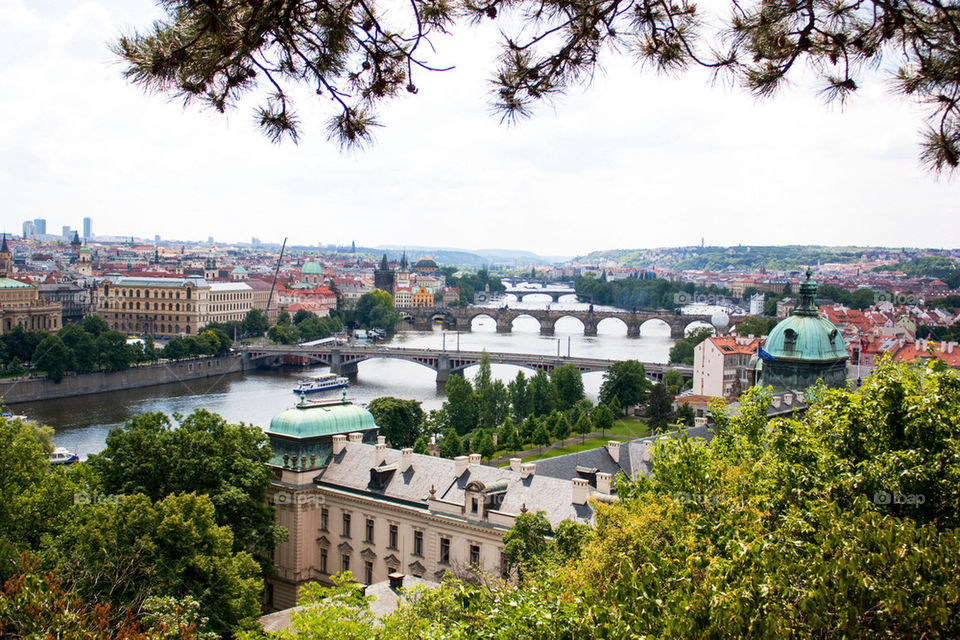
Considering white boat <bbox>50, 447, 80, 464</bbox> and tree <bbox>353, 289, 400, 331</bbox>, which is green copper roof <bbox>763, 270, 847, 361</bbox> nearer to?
white boat <bbox>50, 447, 80, 464</bbox>

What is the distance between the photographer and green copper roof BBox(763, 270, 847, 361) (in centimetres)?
2905

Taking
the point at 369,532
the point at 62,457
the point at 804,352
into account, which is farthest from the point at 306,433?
the point at 804,352

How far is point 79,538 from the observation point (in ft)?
45.1

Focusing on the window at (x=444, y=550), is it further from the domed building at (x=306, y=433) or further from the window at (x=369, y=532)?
the domed building at (x=306, y=433)

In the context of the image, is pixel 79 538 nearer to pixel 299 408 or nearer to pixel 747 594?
pixel 299 408

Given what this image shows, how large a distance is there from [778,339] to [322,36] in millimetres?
26376

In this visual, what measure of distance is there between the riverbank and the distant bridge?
7.54 feet

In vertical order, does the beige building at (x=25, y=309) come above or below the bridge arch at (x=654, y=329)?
above

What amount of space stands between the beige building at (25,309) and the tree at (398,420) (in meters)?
37.6

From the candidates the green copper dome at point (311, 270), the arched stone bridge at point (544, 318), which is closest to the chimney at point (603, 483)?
the arched stone bridge at point (544, 318)

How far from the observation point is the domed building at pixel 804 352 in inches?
1144

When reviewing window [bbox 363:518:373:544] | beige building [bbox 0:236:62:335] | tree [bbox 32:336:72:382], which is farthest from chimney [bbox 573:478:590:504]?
beige building [bbox 0:236:62:335]

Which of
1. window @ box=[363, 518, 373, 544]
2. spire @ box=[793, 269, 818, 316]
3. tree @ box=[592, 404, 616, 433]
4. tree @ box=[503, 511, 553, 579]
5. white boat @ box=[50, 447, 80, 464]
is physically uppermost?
spire @ box=[793, 269, 818, 316]

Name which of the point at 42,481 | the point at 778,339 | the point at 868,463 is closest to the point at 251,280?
the point at 778,339
